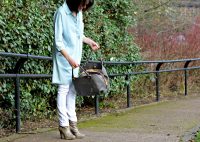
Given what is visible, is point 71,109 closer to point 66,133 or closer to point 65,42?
point 66,133

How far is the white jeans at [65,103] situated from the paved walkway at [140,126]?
0.25 meters

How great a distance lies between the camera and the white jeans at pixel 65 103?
6.11 metres

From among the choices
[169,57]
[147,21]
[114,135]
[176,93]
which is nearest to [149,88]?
[176,93]

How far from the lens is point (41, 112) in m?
7.84

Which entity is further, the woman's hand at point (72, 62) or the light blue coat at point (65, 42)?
the light blue coat at point (65, 42)

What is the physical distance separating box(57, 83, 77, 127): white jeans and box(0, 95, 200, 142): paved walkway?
0.81 feet

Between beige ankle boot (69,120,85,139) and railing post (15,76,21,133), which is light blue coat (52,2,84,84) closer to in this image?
beige ankle boot (69,120,85,139)

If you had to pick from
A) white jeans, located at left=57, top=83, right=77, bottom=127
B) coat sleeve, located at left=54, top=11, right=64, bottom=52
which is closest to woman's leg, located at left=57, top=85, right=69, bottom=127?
white jeans, located at left=57, top=83, right=77, bottom=127

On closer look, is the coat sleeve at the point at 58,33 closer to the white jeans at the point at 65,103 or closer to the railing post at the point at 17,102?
the white jeans at the point at 65,103

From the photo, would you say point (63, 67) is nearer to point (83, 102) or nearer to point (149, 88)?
point (83, 102)

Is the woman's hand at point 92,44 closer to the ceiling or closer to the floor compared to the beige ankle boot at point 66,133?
closer to the ceiling

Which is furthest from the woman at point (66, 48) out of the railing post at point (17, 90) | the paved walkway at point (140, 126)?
the railing post at point (17, 90)

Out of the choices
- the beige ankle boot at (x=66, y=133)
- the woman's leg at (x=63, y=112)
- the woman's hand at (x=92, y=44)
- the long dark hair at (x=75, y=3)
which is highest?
the long dark hair at (x=75, y=3)

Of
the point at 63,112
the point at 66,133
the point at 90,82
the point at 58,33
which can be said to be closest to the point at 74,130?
the point at 66,133
